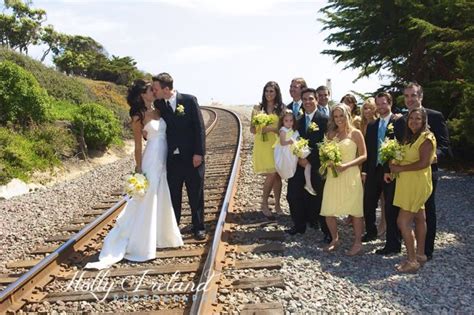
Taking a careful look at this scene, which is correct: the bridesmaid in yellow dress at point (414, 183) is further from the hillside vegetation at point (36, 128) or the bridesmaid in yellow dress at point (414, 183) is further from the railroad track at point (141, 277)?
the hillside vegetation at point (36, 128)

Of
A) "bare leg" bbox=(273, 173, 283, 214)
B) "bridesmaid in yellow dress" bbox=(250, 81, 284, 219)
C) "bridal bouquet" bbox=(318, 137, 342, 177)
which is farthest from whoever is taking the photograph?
"bare leg" bbox=(273, 173, 283, 214)

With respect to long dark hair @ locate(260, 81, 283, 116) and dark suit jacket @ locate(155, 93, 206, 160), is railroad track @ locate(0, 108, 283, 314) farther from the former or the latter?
long dark hair @ locate(260, 81, 283, 116)

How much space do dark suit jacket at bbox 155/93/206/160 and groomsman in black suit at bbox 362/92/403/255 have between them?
7.37ft

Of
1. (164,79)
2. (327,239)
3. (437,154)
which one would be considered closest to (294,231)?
(327,239)

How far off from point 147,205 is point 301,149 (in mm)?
2154

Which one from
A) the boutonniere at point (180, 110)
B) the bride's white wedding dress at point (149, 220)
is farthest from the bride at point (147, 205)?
the boutonniere at point (180, 110)

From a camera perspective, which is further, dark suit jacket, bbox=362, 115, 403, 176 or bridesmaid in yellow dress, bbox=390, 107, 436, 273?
dark suit jacket, bbox=362, 115, 403, 176

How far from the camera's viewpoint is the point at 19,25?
→ 4378 centimetres

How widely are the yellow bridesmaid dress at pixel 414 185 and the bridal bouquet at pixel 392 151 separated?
3.6 inches

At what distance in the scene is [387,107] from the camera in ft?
20.1

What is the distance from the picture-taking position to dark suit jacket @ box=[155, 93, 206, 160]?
6.48 metres

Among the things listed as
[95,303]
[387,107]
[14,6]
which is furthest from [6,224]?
[14,6]

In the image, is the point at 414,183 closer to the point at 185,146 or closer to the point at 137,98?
the point at 185,146

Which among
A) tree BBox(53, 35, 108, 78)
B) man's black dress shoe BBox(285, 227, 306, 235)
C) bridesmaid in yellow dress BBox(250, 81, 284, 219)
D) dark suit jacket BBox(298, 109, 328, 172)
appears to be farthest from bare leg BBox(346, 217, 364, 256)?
tree BBox(53, 35, 108, 78)
